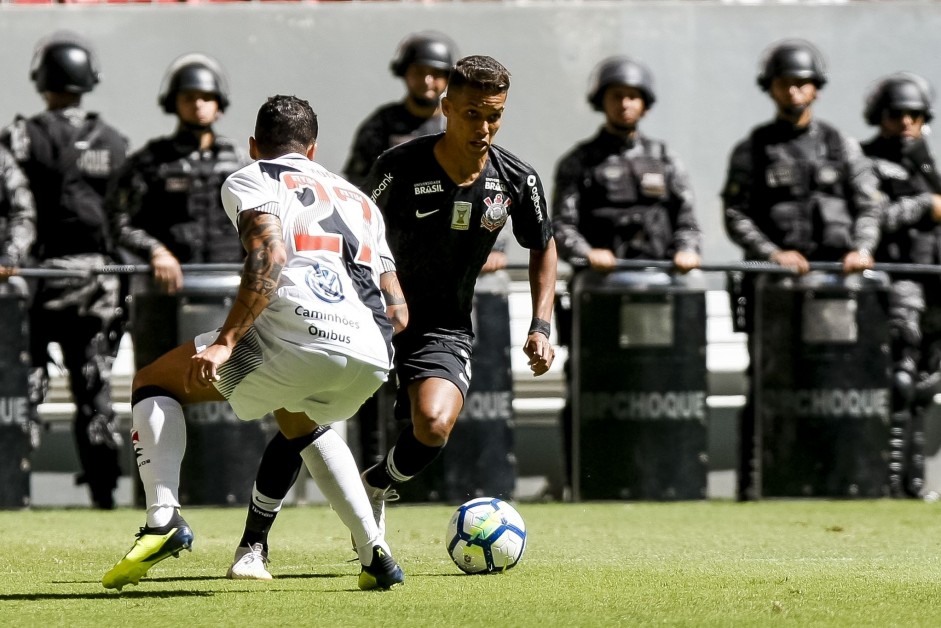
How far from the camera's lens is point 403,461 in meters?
6.80

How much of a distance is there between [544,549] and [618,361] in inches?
101

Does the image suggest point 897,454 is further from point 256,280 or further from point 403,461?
point 256,280

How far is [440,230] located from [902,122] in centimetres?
526

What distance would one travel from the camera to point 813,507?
10000 mm

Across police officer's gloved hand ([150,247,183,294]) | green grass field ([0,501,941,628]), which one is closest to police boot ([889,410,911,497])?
green grass field ([0,501,941,628])

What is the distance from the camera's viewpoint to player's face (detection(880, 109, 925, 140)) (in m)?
11.3

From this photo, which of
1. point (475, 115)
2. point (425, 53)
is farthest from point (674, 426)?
point (475, 115)

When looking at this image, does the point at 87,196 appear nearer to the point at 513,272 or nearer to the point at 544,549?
the point at 513,272

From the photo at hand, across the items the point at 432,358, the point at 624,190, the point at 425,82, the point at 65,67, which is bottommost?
the point at 432,358

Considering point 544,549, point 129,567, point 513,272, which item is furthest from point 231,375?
point 513,272

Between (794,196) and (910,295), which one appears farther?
(910,295)

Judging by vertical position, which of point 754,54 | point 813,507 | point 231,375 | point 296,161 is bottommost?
point 813,507

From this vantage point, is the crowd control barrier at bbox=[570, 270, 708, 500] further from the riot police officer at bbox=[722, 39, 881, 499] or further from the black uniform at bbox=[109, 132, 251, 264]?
the black uniform at bbox=[109, 132, 251, 264]

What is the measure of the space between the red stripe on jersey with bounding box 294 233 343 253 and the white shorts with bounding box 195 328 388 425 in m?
0.30
